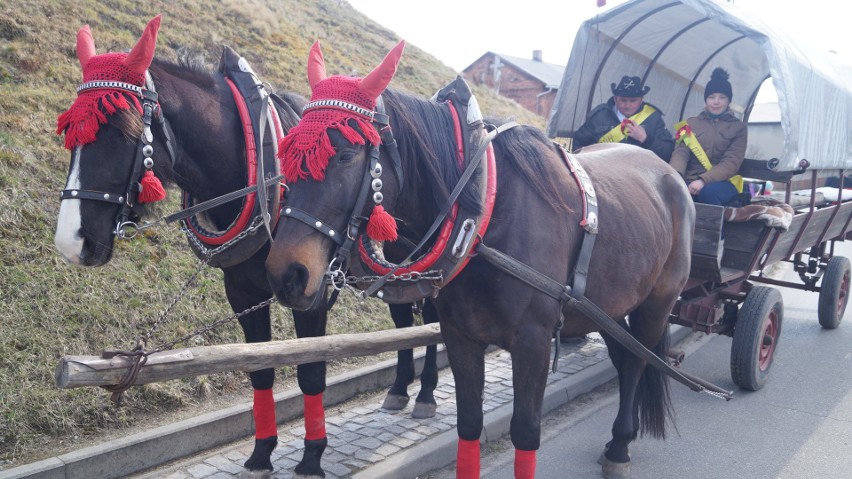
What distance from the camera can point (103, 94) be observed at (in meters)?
2.43

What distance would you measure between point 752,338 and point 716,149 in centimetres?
147

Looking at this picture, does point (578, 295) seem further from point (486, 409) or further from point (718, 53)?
point (718, 53)

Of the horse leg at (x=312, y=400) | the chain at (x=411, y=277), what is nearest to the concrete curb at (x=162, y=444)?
the horse leg at (x=312, y=400)

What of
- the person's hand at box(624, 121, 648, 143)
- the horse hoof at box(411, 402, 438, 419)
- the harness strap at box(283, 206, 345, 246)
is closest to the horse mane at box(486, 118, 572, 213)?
the harness strap at box(283, 206, 345, 246)

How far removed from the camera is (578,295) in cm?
261

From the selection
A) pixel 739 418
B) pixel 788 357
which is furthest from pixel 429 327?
pixel 788 357

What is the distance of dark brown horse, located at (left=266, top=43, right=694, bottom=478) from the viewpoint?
6.58 ft

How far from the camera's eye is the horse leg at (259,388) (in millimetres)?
3170

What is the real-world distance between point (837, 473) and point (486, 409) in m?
2.03

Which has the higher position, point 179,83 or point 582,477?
point 179,83

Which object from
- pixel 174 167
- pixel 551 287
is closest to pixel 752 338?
pixel 551 287

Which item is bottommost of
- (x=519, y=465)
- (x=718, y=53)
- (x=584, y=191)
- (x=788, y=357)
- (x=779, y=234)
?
(x=788, y=357)

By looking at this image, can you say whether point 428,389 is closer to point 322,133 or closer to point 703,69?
point 322,133

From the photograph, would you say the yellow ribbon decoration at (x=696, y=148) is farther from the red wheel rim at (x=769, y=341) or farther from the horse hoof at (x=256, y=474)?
the horse hoof at (x=256, y=474)
